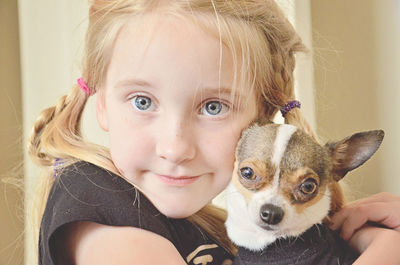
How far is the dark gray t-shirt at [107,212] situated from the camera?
2.74 feet

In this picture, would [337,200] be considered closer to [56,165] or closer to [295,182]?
[295,182]

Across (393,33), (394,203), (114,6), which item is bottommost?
(394,203)

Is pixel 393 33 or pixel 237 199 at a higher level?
pixel 393 33

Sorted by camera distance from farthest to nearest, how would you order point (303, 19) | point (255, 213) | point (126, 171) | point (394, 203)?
point (303, 19) < point (394, 203) < point (126, 171) < point (255, 213)

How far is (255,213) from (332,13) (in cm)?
102

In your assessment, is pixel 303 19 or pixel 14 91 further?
pixel 14 91

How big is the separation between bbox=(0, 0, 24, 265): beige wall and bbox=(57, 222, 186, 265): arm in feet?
2.93

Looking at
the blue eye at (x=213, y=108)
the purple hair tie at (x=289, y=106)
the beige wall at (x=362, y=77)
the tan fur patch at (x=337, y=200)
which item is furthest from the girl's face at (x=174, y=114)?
the beige wall at (x=362, y=77)

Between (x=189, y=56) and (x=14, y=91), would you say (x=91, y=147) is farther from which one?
(x=14, y=91)

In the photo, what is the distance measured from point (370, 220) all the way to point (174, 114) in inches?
16.7

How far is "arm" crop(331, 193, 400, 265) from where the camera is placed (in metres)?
0.94

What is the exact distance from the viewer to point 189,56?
866 millimetres

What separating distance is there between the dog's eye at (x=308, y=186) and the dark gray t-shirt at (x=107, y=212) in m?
0.22

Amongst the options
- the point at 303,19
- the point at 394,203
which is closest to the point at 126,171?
the point at 394,203
